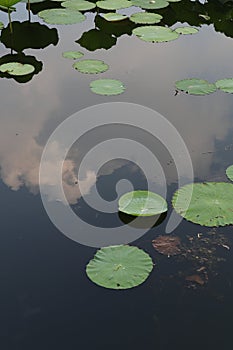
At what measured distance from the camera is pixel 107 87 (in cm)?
380

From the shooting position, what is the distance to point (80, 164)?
295 cm

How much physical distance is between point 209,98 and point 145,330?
2.26 meters

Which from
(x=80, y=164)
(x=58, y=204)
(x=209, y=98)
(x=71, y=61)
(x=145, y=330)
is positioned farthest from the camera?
(x=71, y=61)

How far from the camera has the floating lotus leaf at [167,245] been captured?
7.64 ft

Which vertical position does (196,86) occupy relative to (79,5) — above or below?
below

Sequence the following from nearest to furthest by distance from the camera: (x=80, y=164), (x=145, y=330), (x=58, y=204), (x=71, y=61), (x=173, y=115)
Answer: (x=145, y=330)
(x=58, y=204)
(x=80, y=164)
(x=173, y=115)
(x=71, y=61)

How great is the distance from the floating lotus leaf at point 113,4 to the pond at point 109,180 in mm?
618

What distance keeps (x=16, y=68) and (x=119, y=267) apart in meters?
2.54

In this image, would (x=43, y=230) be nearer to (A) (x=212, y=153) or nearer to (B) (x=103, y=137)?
(B) (x=103, y=137)

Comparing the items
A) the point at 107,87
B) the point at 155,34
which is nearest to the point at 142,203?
the point at 107,87

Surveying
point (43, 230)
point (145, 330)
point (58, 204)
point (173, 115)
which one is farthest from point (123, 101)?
point (145, 330)

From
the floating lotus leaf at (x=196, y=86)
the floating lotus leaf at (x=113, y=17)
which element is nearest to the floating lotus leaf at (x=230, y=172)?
the floating lotus leaf at (x=196, y=86)

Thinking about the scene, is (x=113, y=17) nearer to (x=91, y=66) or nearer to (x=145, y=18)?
(x=145, y=18)

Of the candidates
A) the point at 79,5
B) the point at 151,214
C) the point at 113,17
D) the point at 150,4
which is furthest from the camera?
the point at 150,4
